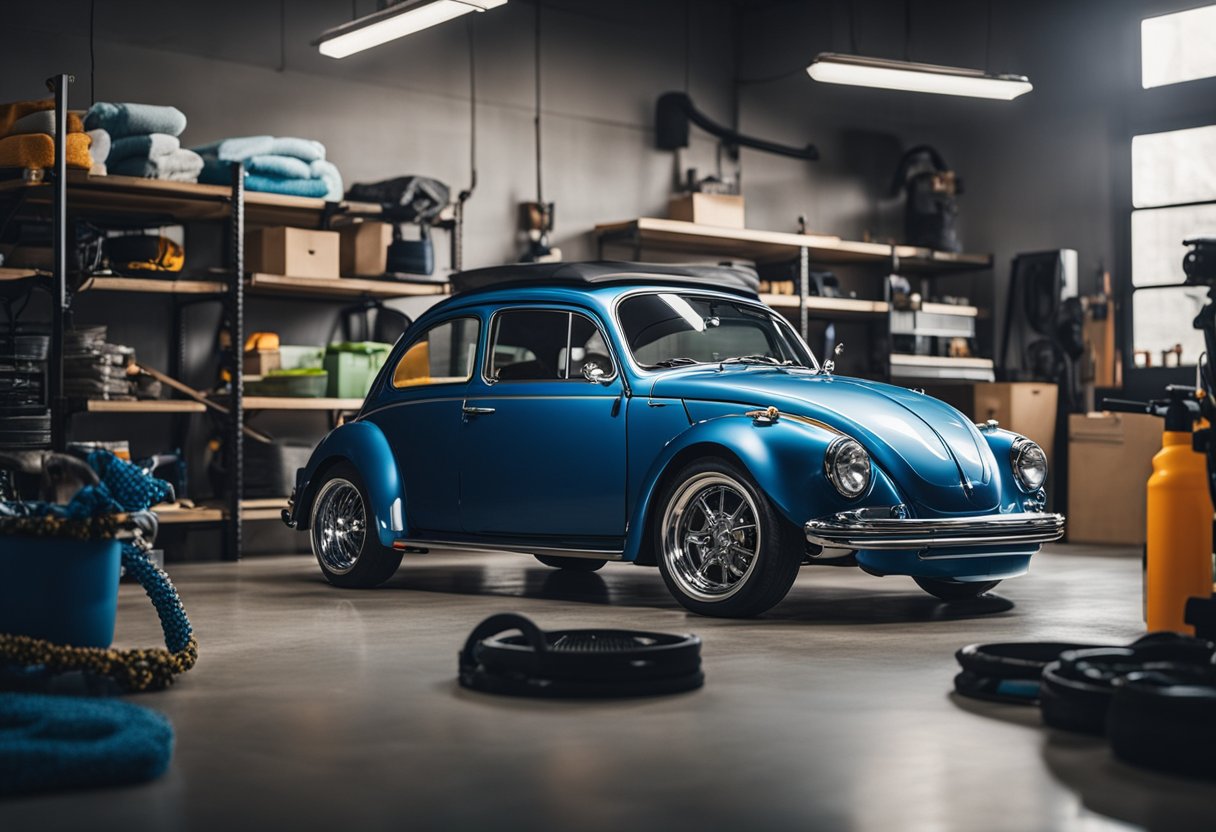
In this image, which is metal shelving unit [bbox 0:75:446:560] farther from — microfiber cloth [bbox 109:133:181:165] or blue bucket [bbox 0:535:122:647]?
blue bucket [bbox 0:535:122:647]

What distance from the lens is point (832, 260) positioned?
43.3 feet

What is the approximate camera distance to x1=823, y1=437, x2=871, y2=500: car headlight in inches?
226

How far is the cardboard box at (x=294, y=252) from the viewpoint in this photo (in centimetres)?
953

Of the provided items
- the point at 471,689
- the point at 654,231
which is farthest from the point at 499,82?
the point at 471,689

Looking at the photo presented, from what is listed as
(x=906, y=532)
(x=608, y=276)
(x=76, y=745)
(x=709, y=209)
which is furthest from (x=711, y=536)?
(x=709, y=209)

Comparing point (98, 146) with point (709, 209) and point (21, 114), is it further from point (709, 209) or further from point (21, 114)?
point (709, 209)

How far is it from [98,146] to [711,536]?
476 centimetres

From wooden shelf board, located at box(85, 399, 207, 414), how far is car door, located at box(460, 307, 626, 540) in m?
2.64

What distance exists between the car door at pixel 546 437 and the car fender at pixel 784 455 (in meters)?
0.53

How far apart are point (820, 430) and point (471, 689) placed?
2199 mm

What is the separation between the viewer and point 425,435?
24.3 feet

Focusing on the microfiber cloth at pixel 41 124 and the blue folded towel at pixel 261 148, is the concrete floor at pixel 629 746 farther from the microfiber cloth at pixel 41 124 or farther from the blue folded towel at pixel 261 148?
the blue folded towel at pixel 261 148

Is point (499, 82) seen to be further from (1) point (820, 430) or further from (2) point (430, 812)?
(2) point (430, 812)

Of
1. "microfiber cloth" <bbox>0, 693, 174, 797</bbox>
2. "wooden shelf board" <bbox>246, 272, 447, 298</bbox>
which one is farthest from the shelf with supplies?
"microfiber cloth" <bbox>0, 693, 174, 797</bbox>
